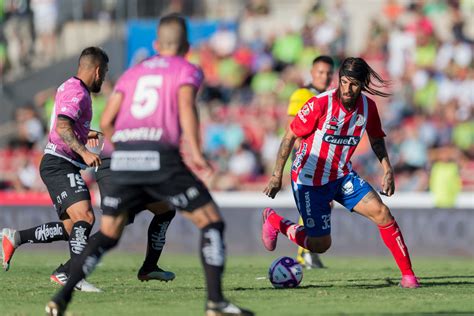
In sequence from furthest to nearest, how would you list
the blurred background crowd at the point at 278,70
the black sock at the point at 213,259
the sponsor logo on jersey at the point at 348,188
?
the blurred background crowd at the point at 278,70 < the sponsor logo on jersey at the point at 348,188 < the black sock at the point at 213,259

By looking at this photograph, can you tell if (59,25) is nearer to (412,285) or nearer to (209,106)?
(209,106)

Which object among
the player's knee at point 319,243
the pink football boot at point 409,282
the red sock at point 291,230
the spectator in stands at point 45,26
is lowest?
the pink football boot at point 409,282

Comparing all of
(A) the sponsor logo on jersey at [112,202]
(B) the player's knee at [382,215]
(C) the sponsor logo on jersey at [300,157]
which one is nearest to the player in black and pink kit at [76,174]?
(C) the sponsor logo on jersey at [300,157]

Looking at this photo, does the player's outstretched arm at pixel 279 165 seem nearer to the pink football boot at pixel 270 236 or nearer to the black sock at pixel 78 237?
the pink football boot at pixel 270 236

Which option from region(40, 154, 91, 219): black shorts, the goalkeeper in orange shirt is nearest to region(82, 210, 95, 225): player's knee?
region(40, 154, 91, 219): black shorts

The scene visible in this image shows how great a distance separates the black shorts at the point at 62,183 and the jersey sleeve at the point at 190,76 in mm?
3053

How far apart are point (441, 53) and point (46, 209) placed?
9.61 meters

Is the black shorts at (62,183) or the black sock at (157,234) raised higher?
the black shorts at (62,183)

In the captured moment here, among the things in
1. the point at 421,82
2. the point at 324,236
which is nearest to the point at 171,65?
the point at 324,236

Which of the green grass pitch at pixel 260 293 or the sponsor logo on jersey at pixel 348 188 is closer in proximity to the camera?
the green grass pitch at pixel 260 293

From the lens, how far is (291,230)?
12406mm

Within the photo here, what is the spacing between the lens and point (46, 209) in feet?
70.9

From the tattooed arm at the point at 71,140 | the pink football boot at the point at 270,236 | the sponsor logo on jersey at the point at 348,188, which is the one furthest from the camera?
the pink football boot at the point at 270,236

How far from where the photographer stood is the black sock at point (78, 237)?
440 inches
